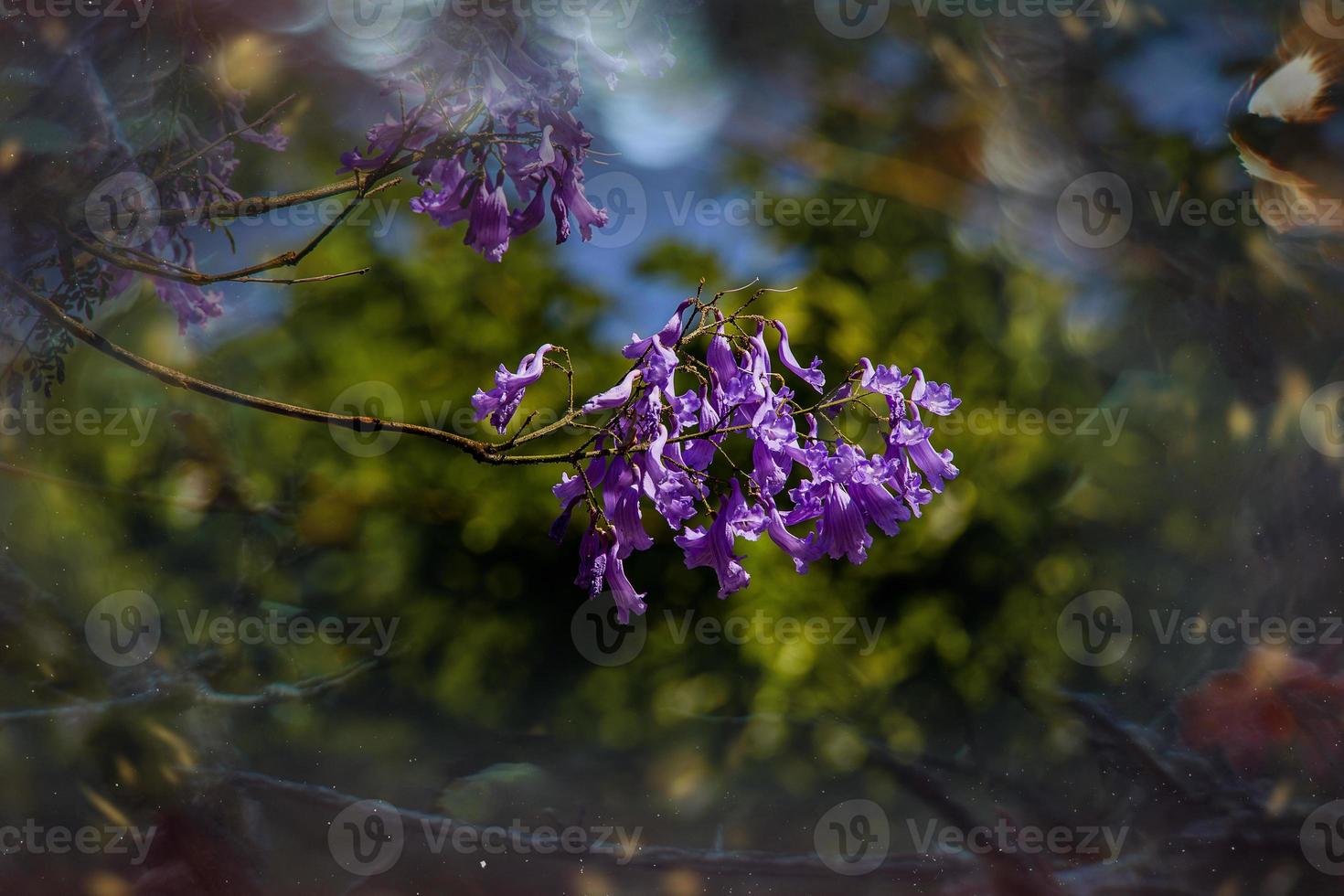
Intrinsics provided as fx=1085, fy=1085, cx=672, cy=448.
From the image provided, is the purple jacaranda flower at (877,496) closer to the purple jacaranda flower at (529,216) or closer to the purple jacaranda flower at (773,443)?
the purple jacaranda flower at (773,443)

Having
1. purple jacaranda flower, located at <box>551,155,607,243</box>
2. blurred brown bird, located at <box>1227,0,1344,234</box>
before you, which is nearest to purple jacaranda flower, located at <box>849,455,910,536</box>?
purple jacaranda flower, located at <box>551,155,607,243</box>

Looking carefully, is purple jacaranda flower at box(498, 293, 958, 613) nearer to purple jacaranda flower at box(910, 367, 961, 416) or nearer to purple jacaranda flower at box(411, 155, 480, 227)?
purple jacaranda flower at box(910, 367, 961, 416)

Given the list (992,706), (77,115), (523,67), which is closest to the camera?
(523,67)

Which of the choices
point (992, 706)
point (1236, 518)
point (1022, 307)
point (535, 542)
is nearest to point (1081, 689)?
point (992, 706)

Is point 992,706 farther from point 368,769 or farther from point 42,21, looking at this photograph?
point 42,21

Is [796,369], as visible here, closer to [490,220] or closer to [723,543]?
[723,543]

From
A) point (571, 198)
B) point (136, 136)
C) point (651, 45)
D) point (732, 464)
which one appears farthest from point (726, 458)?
point (136, 136)

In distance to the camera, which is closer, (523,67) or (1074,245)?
(523,67)

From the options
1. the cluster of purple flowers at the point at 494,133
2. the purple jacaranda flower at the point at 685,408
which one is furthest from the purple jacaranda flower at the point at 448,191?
the purple jacaranda flower at the point at 685,408
